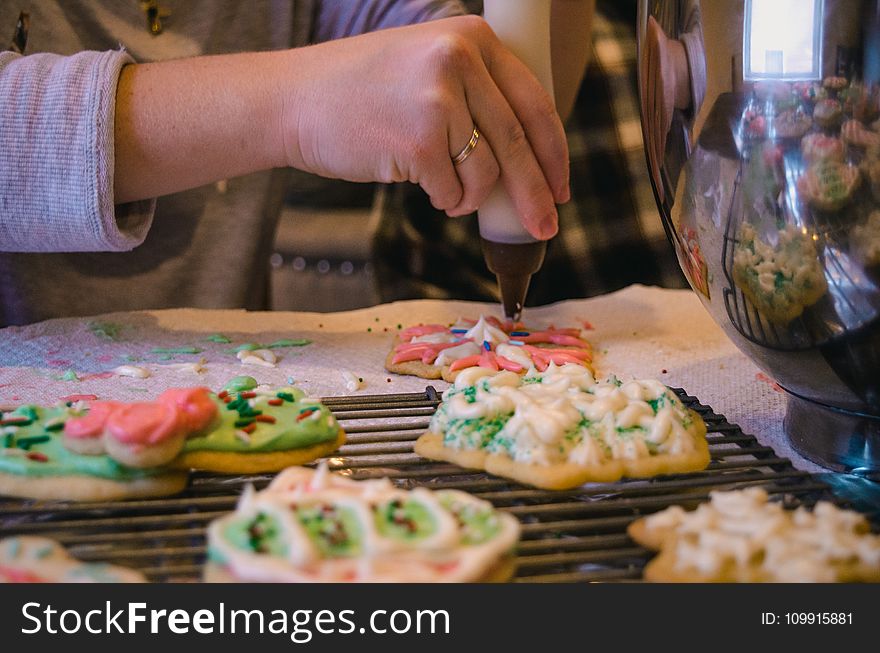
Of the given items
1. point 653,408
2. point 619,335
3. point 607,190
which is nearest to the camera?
point 653,408

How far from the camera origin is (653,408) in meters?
0.80

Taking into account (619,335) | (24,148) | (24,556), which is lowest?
(619,335)

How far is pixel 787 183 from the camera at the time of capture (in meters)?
0.69

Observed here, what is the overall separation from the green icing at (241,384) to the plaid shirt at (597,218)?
1168mm

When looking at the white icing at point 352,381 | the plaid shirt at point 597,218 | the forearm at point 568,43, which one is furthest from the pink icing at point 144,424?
the plaid shirt at point 597,218

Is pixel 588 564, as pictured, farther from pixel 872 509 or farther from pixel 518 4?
pixel 518 4

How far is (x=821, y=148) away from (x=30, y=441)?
655mm

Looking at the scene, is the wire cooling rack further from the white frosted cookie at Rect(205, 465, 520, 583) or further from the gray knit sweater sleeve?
the gray knit sweater sleeve

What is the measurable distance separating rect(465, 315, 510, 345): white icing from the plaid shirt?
96 centimetres

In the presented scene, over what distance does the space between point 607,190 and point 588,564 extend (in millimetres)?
1684

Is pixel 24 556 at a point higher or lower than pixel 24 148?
lower

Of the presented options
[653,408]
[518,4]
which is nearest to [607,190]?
[518,4]

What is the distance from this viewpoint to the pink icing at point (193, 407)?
0.70 metres
